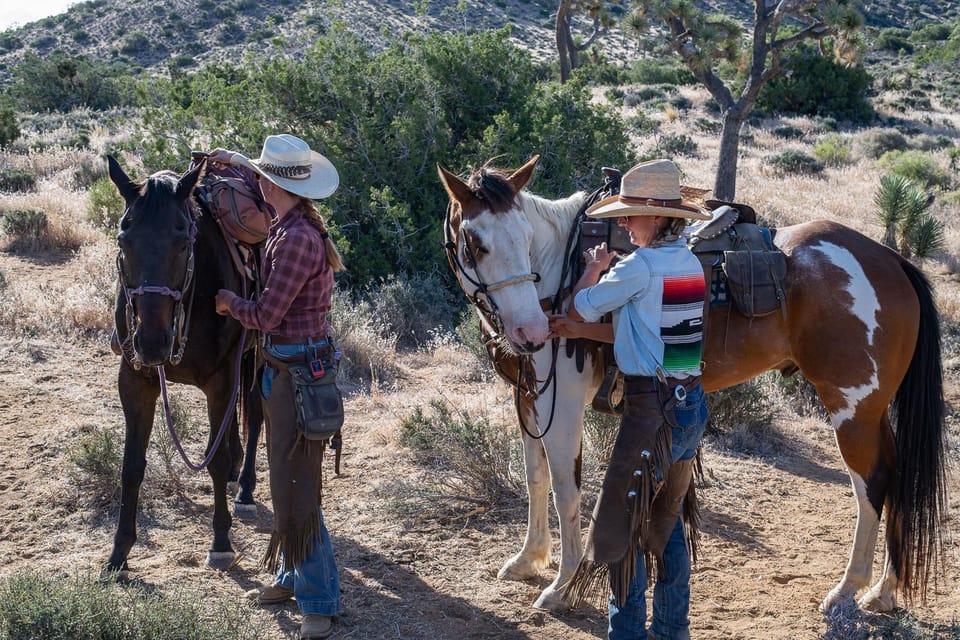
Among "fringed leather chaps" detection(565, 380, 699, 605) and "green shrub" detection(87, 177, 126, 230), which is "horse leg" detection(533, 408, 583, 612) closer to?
"fringed leather chaps" detection(565, 380, 699, 605)

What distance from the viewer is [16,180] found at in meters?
14.2

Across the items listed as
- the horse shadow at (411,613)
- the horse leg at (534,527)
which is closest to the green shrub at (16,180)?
the horse shadow at (411,613)

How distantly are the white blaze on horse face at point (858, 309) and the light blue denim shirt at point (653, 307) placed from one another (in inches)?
56.4

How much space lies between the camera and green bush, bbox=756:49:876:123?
90.6ft

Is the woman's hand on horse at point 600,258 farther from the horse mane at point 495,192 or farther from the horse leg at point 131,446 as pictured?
the horse leg at point 131,446

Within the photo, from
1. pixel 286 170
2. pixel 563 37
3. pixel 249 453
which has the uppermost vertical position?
pixel 563 37

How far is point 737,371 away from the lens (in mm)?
4539

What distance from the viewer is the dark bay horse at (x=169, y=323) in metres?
3.91

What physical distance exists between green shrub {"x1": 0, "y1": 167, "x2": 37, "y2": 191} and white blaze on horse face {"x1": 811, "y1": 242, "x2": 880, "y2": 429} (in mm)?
13872

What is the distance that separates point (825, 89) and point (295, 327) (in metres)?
28.2

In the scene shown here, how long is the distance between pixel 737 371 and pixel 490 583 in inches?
70.3

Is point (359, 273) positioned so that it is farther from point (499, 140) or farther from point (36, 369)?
point (36, 369)

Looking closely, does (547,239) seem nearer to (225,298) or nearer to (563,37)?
(225,298)

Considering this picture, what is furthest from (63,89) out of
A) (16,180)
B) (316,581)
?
(316,581)
